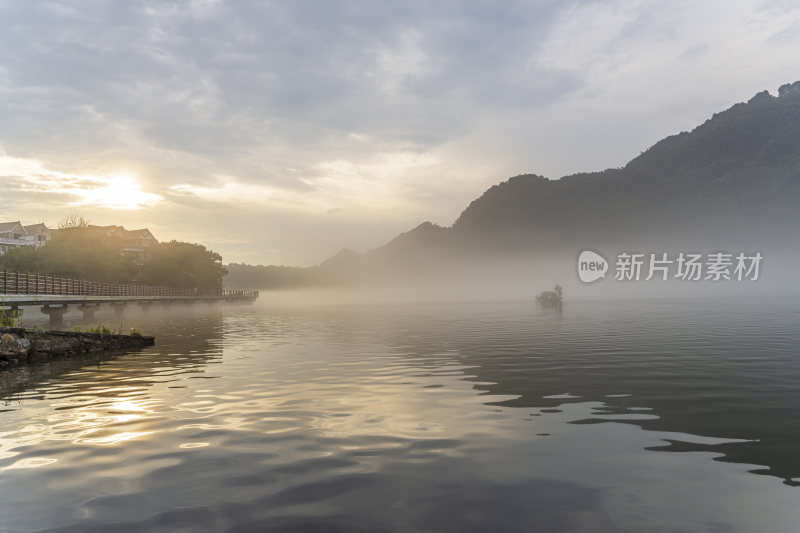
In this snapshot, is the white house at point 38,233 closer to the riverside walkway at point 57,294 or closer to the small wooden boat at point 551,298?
the riverside walkway at point 57,294

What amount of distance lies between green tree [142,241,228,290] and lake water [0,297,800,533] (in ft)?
407

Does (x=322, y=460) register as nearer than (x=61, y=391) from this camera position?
Yes

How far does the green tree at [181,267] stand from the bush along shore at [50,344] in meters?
115

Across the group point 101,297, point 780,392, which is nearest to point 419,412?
point 780,392

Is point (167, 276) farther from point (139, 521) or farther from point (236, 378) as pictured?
point (139, 521)

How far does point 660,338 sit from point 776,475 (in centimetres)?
2480

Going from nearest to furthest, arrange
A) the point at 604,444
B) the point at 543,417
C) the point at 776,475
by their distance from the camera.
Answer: the point at 776,475 → the point at 604,444 → the point at 543,417

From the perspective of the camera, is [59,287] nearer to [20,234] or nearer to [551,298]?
[551,298]

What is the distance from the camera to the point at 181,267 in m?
138

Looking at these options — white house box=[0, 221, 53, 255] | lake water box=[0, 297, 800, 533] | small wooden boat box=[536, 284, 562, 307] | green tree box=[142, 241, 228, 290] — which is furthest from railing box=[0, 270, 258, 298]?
small wooden boat box=[536, 284, 562, 307]

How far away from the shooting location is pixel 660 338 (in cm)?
3045

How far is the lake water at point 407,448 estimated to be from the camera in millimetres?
6461

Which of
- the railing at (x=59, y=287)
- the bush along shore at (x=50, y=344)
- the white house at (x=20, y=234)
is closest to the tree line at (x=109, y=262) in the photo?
the railing at (x=59, y=287)

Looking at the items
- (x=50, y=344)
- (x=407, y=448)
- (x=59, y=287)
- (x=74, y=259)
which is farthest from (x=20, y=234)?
(x=407, y=448)
